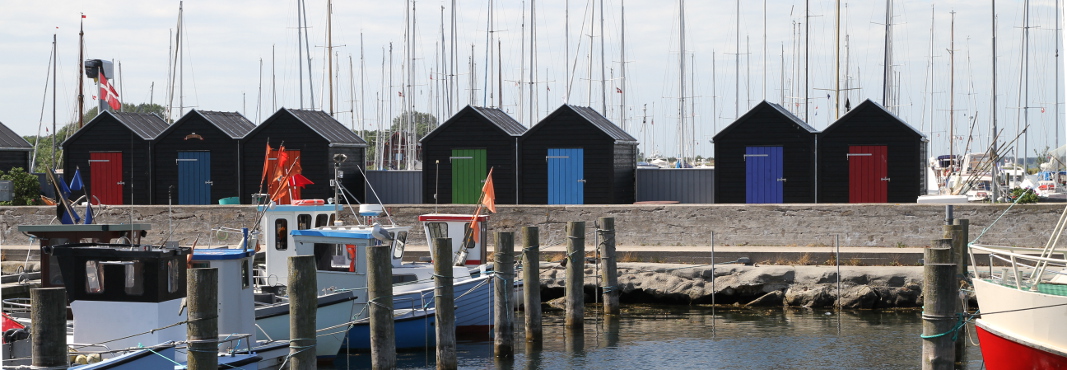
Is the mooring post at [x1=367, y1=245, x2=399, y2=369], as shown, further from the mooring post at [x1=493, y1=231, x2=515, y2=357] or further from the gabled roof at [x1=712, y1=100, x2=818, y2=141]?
the gabled roof at [x1=712, y1=100, x2=818, y2=141]

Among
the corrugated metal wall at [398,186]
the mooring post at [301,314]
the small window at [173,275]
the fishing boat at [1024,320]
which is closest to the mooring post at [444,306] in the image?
the mooring post at [301,314]

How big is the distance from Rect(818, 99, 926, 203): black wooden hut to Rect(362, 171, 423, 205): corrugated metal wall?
36.3ft

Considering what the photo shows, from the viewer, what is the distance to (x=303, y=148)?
3009cm

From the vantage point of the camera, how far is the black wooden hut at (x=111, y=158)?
3114 cm

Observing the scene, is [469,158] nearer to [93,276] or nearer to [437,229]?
[437,229]

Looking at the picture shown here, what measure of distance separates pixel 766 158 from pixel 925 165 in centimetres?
415

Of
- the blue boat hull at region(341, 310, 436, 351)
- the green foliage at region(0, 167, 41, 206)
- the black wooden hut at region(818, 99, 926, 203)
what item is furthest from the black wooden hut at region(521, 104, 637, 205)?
the green foliage at region(0, 167, 41, 206)

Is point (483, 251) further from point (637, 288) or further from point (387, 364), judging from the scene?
point (387, 364)

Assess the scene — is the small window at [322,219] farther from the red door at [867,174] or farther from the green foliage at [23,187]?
the green foliage at [23,187]

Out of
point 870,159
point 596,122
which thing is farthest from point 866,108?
point 596,122

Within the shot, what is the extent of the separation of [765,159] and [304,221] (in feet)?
44.4

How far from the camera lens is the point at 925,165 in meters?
28.6

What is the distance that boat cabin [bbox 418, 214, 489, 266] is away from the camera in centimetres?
2108

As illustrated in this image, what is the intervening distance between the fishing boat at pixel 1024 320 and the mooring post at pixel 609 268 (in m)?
7.98
